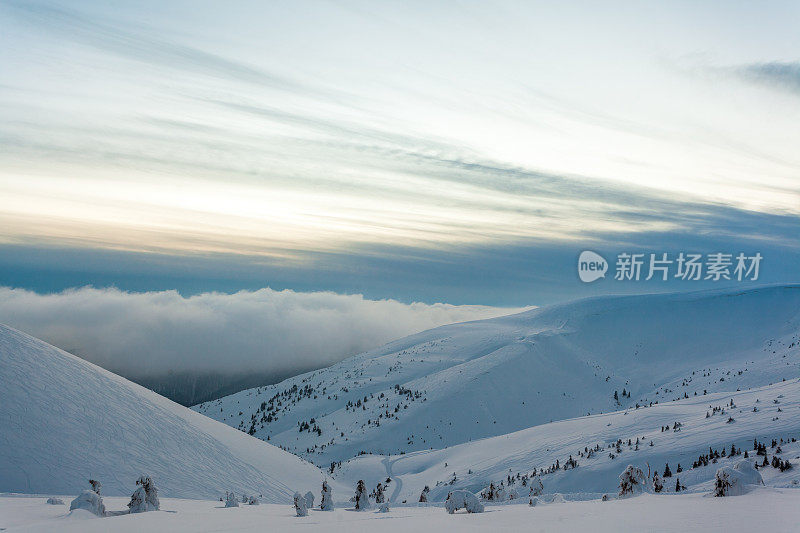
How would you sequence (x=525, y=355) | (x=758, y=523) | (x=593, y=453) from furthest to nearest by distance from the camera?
(x=525, y=355)
(x=593, y=453)
(x=758, y=523)

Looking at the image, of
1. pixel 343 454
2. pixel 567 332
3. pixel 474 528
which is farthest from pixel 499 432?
pixel 474 528

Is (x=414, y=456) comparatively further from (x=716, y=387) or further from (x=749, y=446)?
(x=716, y=387)

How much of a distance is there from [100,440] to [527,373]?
8991 centimetres

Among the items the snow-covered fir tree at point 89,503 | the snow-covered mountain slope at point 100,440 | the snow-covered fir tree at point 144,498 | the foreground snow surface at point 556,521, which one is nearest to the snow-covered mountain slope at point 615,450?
the foreground snow surface at point 556,521

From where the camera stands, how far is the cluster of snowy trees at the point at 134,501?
12367 mm

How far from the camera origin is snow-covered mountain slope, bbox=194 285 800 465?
8550 centimetres

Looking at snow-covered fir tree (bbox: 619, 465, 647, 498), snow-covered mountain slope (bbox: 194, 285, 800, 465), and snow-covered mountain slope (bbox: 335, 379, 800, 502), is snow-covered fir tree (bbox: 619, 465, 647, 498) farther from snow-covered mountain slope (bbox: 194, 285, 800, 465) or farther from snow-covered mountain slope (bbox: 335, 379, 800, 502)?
snow-covered mountain slope (bbox: 194, 285, 800, 465)

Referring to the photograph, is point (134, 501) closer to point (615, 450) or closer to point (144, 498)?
point (144, 498)

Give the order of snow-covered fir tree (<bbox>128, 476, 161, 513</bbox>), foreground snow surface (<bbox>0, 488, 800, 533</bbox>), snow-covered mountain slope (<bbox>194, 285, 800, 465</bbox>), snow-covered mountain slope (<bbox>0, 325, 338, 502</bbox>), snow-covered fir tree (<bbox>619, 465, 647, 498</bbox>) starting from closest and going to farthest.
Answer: foreground snow surface (<bbox>0, 488, 800, 533</bbox>) < snow-covered fir tree (<bbox>128, 476, 161, 513</bbox>) < snow-covered fir tree (<bbox>619, 465, 647, 498</bbox>) < snow-covered mountain slope (<bbox>0, 325, 338, 502</bbox>) < snow-covered mountain slope (<bbox>194, 285, 800, 465</bbox>)

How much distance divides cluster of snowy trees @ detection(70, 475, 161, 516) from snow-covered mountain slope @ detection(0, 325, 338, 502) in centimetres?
1031

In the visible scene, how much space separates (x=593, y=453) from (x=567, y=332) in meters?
101

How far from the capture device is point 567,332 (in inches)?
5172

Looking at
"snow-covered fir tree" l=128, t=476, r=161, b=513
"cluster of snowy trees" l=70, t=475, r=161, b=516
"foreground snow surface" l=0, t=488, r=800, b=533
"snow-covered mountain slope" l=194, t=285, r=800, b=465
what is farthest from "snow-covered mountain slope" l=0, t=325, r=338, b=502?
"snow-covered mountain slope" l=194, t=285, r=800, b=465

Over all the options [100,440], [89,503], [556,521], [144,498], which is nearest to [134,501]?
[144,498]
